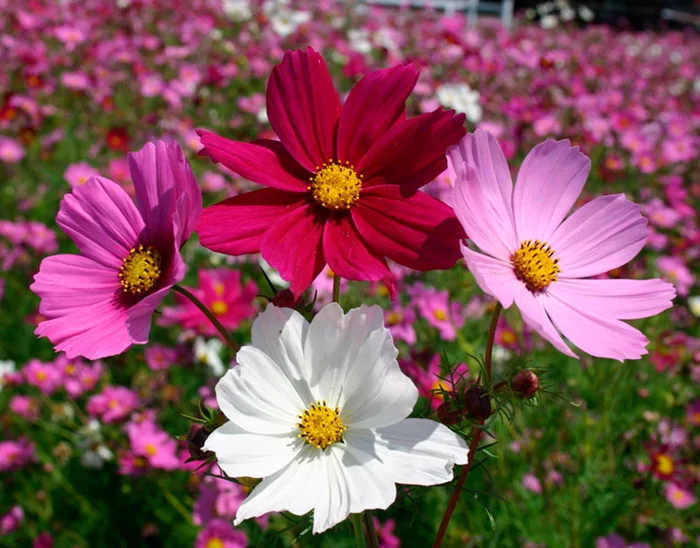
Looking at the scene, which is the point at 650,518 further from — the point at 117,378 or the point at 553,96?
the point at 553,96

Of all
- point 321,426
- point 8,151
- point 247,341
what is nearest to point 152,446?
point 247,341

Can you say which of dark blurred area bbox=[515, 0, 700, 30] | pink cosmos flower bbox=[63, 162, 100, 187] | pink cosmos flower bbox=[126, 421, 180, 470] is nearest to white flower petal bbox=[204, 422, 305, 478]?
pink cosmos flower bbox=[126, 421, 180, 470]

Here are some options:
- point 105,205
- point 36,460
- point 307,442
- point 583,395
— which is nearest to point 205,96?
point 36,460

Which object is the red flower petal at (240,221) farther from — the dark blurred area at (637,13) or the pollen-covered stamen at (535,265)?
the dark blurred area at (637,13)

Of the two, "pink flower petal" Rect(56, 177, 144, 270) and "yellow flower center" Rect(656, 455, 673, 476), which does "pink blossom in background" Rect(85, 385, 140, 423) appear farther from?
"yellow flower center" Rect(656, 455, 673, 476)

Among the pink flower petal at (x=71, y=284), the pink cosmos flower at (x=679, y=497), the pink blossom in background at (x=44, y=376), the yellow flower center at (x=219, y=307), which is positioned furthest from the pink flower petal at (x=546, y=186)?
the pink blossom in background at (x=44, y=376)

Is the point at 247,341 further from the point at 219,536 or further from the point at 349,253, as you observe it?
the point at 349,253
